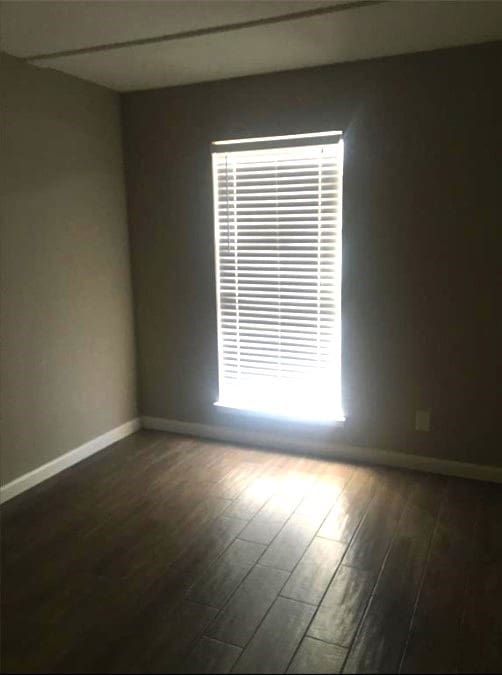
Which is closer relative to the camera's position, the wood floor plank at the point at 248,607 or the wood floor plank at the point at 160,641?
the wood floor plank at the point at 160,641

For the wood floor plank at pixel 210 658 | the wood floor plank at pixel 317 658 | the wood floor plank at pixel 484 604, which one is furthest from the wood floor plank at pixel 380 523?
the wood floor plank at pixel 210 658

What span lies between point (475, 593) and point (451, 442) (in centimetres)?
115

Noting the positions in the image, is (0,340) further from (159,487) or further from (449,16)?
(449,16)

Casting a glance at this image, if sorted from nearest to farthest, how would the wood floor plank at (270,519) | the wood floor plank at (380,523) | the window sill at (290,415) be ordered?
the wood floor plank at (380,523)
the wood floor plank at (270,519)
the window sill at (290,415)

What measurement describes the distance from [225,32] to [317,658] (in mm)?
2700

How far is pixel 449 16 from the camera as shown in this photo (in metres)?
2.55

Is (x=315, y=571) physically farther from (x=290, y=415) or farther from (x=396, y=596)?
(x=290, y=415)

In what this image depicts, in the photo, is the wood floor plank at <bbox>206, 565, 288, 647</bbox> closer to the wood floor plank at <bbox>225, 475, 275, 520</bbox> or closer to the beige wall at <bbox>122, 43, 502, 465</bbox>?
the wood floor plank at <bbox>225, 475, 275, 520</bbox>

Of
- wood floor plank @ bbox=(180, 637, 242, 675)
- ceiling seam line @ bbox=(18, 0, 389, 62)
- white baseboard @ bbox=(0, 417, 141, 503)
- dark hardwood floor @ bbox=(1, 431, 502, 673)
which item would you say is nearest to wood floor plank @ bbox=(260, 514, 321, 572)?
dark hardwood floor @ bbox=(1, 431, 502, 673)

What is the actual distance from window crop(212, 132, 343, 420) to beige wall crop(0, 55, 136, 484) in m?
0.75

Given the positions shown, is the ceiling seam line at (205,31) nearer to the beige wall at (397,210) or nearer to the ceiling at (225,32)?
the ceiling at (225,32)

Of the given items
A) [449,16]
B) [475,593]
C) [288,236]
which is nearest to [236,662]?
[475,593]

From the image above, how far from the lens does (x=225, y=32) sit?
2.70m

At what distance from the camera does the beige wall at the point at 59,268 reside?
3.07 metres
